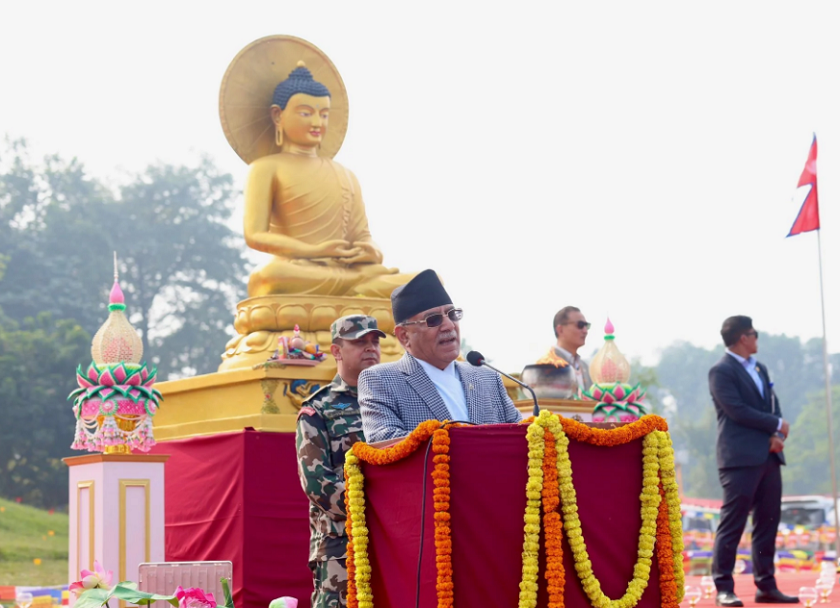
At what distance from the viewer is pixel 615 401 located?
774cm

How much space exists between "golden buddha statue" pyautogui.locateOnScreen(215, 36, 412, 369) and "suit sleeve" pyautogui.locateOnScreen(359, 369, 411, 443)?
158 inches

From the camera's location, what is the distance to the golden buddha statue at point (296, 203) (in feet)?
24.3

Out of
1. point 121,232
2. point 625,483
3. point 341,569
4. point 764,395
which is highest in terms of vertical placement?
point 121,232

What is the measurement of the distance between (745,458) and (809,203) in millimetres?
2618

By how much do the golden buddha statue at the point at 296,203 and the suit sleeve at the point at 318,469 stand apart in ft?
10.8

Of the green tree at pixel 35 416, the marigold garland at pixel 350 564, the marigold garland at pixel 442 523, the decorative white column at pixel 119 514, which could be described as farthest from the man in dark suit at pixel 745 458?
the green tree at pixel 35 416

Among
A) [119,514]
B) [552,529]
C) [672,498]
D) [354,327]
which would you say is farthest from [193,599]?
[119,514]

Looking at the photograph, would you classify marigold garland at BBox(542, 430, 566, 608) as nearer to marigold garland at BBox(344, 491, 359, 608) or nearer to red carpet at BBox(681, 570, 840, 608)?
marigold garland at BBox(344, 491, 359, 608)

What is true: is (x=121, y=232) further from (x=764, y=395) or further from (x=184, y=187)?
(x=764, y=395)

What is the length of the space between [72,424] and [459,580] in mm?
21324

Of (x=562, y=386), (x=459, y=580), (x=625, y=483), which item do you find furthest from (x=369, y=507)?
(x=562, y=386)

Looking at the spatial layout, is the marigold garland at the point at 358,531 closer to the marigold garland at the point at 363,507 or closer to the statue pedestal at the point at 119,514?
the marigold garland at the point at 363,507

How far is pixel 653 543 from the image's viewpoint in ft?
9.48

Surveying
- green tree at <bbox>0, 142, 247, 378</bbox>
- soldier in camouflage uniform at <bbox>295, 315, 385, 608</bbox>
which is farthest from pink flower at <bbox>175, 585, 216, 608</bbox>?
green tree at <bbox>0, 142, 247, 378</bbox>
